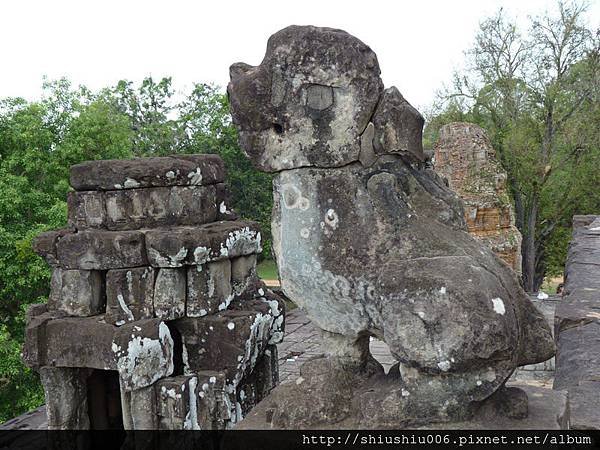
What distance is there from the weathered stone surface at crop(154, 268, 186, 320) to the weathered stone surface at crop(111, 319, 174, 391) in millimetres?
124

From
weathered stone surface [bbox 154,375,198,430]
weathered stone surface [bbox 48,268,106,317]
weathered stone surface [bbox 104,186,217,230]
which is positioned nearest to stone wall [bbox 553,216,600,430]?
weathered stone surface [bbox 154,375,198,430]

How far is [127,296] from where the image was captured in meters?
5.12

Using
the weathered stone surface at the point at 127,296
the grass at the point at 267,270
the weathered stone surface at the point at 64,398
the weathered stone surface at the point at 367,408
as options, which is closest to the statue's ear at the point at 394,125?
the weathered stone surface at the point at 367,408

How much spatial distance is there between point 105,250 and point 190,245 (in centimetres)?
75

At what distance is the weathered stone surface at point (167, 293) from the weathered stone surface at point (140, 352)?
124 mm

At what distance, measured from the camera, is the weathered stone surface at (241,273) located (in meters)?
5.73

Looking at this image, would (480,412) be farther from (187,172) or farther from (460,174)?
(460,174)

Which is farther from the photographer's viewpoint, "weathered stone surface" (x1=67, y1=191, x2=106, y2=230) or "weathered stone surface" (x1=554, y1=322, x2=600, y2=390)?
"weathered stone surface" (x1=67, y1=191, x2=106, y2=230)

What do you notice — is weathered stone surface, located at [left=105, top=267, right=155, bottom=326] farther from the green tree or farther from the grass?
the grass

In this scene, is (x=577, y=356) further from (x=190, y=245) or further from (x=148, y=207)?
(x=148, y=207)

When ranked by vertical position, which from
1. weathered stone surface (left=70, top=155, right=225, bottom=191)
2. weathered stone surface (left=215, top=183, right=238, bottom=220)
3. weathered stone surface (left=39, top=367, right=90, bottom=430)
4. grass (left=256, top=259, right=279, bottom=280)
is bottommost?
grass (left=256, top=259, right=279, bottom=280)

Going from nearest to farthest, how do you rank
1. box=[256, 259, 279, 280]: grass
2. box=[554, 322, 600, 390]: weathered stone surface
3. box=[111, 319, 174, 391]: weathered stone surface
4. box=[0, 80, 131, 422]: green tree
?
1. box=[554, 322, 600, 390]: weathered stone surface
2. box=[111, 319, 174, 391]: weathered stone surface
3. box=[0, 80, 131, 422]: green tree
4. box=[256, 259, 279, 280]: grass

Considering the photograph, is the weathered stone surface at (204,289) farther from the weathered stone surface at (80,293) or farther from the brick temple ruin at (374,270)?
the brick temple ruin at (374,270)

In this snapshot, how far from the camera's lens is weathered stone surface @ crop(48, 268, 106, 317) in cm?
523
